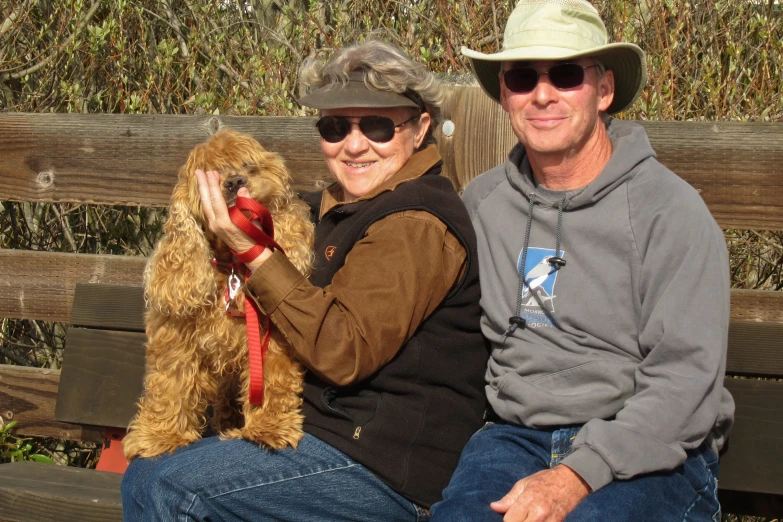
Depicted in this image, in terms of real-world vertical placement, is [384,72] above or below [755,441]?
above

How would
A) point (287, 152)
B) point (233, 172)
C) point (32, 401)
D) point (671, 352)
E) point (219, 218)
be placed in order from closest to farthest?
point (671, 352)
point (219, 218)
point (233, 172)
point (287, 152)
point (32, 401)

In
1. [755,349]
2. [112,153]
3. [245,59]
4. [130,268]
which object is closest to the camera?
[755,349]

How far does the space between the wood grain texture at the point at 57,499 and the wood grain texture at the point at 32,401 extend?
0.65m

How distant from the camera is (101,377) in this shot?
11.8 feet

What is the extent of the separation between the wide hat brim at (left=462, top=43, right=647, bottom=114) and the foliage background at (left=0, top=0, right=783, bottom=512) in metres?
1.27

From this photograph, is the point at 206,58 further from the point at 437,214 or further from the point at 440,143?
the point at 437,214

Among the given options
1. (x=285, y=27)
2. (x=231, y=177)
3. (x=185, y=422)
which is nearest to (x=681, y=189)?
(x=231, y=177)

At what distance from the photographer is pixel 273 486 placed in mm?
2688

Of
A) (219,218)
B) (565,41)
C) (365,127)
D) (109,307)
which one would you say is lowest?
(109,307)

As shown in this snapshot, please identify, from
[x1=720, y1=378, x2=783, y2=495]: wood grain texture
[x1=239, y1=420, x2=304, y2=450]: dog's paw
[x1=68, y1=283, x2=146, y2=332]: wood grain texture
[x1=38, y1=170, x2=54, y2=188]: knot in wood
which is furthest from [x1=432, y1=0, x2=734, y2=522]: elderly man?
[x1=38, y1=170, x2=54, y2=188]: knot in wood

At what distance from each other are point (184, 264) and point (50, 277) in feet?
4.70

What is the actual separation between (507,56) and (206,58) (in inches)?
126

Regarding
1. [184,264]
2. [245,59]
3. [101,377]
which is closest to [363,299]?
[184,264]

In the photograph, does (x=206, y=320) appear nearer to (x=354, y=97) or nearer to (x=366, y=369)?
(x=366, y=369)
